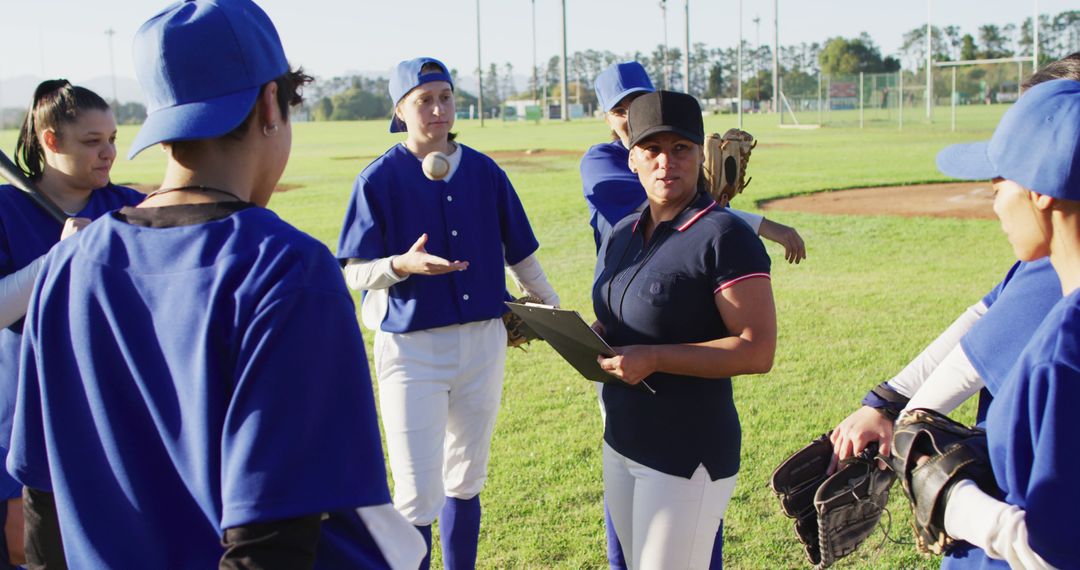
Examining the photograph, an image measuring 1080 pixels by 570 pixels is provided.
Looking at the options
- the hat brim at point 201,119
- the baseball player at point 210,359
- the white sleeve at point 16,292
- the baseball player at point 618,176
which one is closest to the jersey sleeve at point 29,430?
the baseball player at point 210,359

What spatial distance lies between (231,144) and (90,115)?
6.74 ft

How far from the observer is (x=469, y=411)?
4383 mm

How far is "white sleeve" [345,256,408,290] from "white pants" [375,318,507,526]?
0.88 feet

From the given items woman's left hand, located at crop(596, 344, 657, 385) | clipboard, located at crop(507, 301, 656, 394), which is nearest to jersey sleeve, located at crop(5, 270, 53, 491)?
clipboard, located at crop(507, 301, 656, 394)

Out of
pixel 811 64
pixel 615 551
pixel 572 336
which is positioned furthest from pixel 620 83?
pixel 811 64

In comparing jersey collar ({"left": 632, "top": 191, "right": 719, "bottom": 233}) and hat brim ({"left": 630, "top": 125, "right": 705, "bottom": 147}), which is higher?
hat brim ({"left": 630, "top": 125, "right": 705, "bottom": 147})

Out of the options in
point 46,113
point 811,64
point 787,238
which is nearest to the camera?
point 46,113

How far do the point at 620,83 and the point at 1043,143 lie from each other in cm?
279

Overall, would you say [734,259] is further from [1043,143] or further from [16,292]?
[16,292]

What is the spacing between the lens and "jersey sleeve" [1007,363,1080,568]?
1.81m

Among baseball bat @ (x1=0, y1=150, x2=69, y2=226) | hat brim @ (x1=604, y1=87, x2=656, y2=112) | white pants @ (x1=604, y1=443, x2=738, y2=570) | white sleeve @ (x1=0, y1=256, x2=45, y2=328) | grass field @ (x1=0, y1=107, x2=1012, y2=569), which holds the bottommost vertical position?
grass field @ (x1=0, y1=107, x2=1012, y2=569)

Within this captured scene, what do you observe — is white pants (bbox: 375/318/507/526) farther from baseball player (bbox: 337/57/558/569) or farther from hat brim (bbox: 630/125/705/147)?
hat brim (bbox: 630/125/705/147)

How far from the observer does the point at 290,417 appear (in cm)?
156

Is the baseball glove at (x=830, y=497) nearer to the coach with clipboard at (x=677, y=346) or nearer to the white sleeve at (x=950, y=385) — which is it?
the white sleeve at (x=950, y=385)
